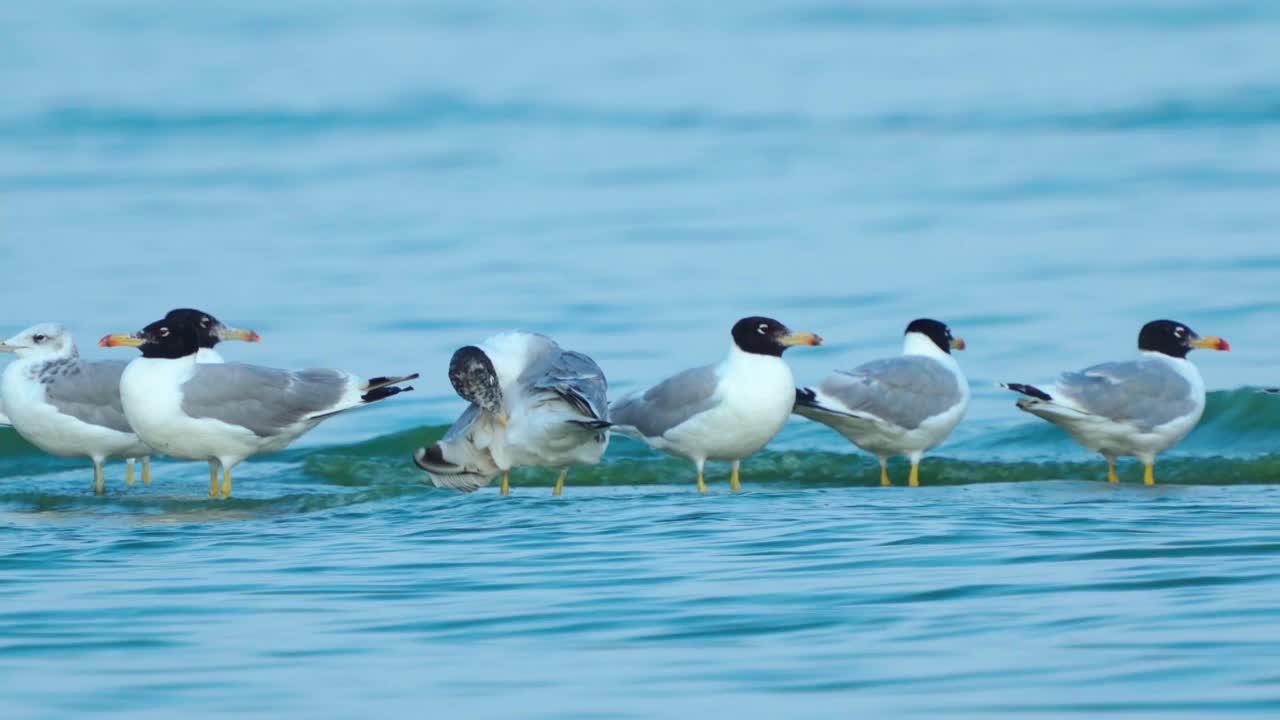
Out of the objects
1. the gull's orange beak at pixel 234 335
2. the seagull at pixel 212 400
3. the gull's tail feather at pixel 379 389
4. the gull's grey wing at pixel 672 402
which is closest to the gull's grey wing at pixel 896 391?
the gull's grey wing at pixel 672 402

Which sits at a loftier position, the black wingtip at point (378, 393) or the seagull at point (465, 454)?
the black wingtip at point (378, 393)

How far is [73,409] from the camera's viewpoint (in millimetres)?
13977

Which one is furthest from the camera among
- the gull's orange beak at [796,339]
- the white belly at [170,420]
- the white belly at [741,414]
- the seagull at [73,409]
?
the seagull at [73,409]

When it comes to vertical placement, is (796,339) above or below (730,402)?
above

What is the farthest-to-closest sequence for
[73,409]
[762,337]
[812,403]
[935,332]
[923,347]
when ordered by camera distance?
[935,332], [923,347], [73,409], [812,403], [762,337]

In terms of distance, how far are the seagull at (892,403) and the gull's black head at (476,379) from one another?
1990 millimetres

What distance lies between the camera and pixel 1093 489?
43.2 feet

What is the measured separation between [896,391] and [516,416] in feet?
8.16

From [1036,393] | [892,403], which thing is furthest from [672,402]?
[1036,393]

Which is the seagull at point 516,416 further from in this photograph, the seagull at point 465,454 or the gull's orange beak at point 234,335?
the gull's orange beak at point 234,335

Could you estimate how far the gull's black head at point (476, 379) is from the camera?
1288 centimetres

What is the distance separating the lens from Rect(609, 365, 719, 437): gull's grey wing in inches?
522

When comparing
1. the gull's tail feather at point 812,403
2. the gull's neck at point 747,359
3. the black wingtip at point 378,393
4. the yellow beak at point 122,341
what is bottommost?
the gull's tail feather at point 812,403

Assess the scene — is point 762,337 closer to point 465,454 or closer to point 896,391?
point 896,391
